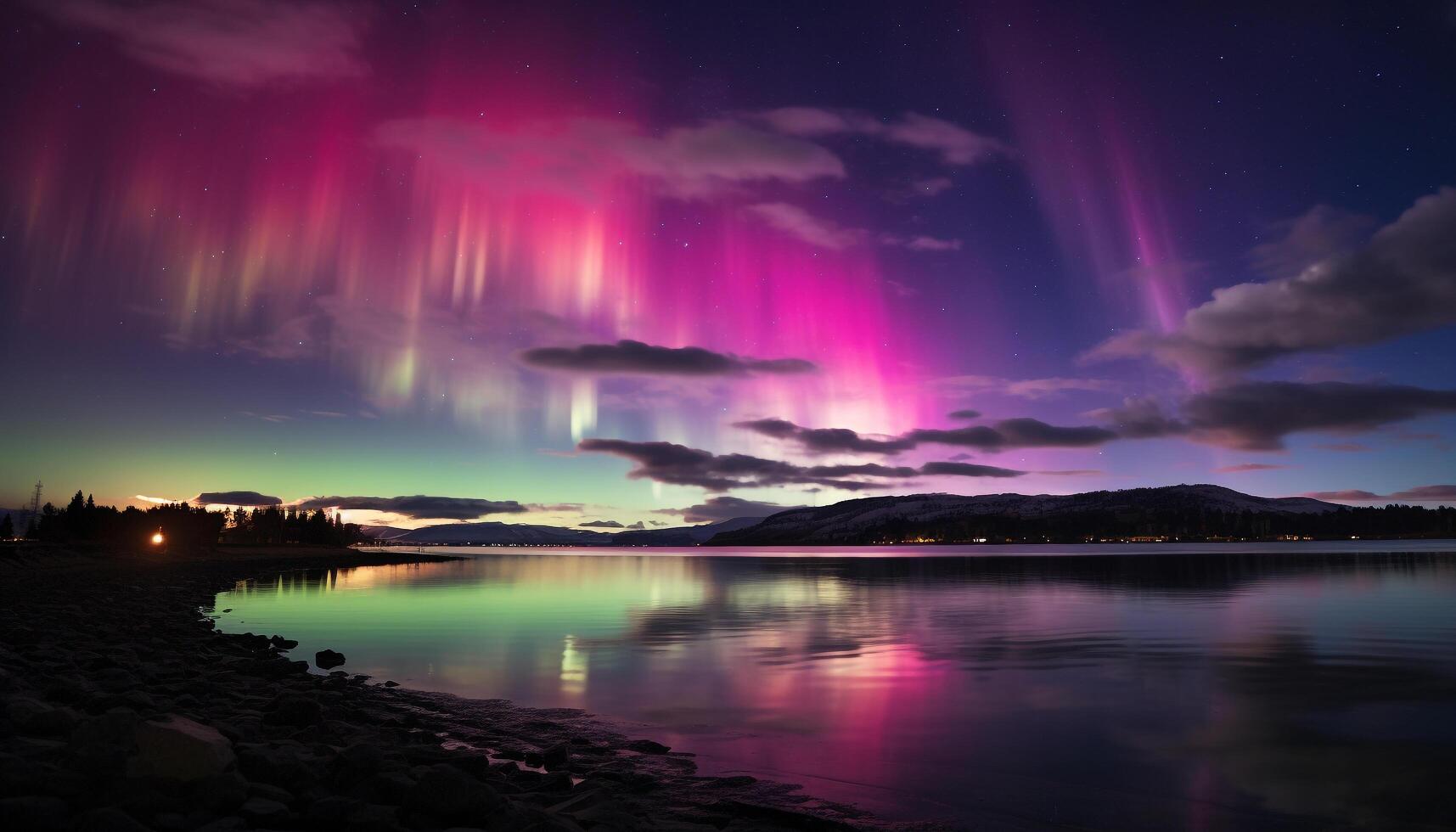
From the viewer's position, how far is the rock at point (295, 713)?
14727 millimetres

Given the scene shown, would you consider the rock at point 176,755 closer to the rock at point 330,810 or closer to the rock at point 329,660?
the rock at point 330,810

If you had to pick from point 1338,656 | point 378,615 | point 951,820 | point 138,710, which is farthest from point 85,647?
point 1338,656

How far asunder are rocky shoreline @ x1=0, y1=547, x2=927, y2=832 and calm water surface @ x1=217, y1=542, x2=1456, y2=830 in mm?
2014

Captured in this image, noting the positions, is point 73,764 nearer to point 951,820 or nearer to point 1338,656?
point 951,820

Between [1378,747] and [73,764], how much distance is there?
20631 mm

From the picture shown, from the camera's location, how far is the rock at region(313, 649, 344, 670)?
27.5m

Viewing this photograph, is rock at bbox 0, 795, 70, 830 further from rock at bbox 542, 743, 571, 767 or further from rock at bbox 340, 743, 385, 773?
rock at bbox 542, 743, 571, 767

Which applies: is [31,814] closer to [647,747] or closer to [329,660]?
[647,747]

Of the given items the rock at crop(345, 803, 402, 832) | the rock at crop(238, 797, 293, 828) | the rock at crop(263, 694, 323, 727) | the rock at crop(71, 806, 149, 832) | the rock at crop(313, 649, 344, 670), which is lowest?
the rock at crop(313, 649, 344, 670)

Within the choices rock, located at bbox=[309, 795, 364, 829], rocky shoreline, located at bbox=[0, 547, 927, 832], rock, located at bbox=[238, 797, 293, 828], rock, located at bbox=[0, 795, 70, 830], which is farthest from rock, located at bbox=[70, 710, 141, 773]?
rock, located at bbox=[309, 795, 364, 829]

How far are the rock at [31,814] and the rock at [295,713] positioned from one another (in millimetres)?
7256

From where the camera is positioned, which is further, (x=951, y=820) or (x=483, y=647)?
(x=483, y=647)

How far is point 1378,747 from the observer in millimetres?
15523

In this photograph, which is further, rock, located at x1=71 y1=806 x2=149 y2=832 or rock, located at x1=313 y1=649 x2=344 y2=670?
rock, located at x1=313 y1=649 x2=344 y2=670
